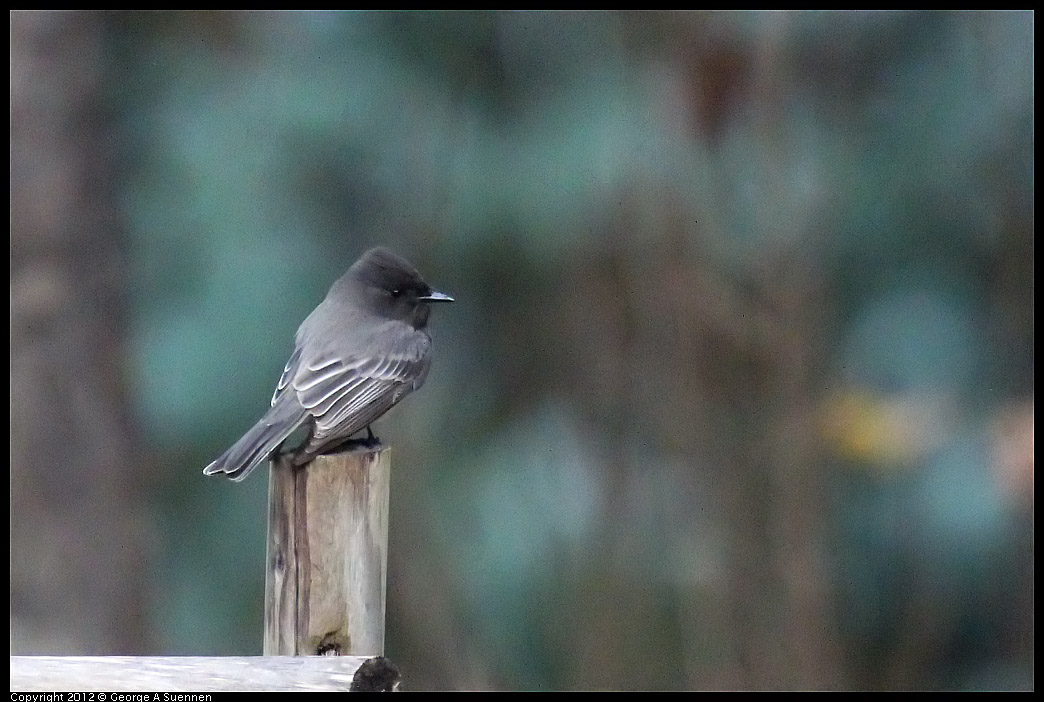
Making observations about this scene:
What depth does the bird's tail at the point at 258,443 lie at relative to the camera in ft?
13.1

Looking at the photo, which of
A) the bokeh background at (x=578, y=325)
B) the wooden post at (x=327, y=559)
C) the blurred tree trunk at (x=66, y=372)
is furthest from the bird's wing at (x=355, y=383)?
the bokeh background at (x=578, y=325)

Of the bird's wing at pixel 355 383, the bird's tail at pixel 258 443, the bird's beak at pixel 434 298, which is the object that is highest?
the bird's beak at pixel 434 298

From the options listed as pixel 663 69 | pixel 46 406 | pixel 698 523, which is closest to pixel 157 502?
pixel 46 406

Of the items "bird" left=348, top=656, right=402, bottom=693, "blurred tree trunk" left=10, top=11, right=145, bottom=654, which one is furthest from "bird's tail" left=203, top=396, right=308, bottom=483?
"blurred tree trunk" left=10, top=11, right=145, bottom=654

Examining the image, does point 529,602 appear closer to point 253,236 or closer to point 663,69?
point 253,236

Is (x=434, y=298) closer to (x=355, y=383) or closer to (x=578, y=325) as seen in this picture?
(x=355, y=383)

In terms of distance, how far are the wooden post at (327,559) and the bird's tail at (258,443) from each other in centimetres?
23

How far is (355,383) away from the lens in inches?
184

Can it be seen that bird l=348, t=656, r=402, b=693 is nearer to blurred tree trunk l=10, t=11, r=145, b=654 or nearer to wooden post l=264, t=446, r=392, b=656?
wooden post l=264, t=446, r=392, b=656

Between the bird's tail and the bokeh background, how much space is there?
12.2ft

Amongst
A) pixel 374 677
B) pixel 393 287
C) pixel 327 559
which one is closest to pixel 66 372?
pixel 393 287

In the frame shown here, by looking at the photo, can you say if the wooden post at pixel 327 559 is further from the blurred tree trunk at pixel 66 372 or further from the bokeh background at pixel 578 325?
the bokeh background at pixel 578 325

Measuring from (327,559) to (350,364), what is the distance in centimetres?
127

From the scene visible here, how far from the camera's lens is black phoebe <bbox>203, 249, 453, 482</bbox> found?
13.6ft
